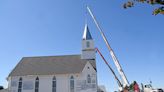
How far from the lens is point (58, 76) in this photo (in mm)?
55031

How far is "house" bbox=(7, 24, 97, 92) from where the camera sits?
2114 inches

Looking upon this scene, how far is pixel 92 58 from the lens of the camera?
59438 mm

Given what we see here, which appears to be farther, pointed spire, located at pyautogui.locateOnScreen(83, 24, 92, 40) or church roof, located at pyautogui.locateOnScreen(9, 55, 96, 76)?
pointed spire, located at pyautogui.locateOnScreen(83, 24, 92, 40)

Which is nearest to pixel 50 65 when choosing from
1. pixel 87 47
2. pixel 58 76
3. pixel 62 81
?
pixel 58 76

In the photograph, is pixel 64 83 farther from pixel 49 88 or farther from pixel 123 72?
pixel 123 72

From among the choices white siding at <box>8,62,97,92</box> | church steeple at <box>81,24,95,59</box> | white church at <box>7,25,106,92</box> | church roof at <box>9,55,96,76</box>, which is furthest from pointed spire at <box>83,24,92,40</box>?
white siding at <box>8,62,97,92</box>

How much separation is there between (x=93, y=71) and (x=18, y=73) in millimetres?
17805

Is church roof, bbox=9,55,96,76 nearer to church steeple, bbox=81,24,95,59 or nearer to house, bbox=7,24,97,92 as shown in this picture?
house, bbox=7,24,97,92

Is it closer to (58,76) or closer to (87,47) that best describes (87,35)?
(87,47)

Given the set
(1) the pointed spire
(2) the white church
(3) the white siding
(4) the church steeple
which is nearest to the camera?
(3) the white siding

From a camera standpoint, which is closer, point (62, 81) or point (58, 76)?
point (62, 81)

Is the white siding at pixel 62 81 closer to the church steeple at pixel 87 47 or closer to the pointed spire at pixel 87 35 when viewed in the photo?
the church steeple at pixel 87 47

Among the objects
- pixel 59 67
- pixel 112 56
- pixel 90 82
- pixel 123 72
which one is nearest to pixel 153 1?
pixel 123 72

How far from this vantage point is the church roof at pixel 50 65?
56.0 meters
